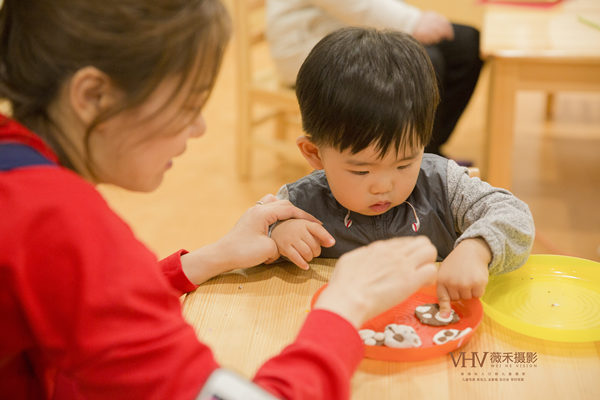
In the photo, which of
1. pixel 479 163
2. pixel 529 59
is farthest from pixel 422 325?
pixel 479 163

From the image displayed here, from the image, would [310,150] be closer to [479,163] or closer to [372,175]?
[372,175]

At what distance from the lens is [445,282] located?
Answer: 3.01 feet

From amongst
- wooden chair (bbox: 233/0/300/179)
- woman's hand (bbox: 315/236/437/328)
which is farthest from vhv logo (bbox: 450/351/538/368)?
wooden chair (bbox: 233/0/300/179)

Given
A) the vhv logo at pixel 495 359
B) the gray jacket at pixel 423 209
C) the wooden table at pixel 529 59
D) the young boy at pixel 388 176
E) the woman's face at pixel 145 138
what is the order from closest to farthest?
the woman's face at pixel 145 138 < the vhv logo at pixel 495 359 < the young boy at pixel 388 176 < the gray jacket at pixel 423 209 < the wooden table at pixel 529 59

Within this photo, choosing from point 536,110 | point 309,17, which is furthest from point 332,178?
point 536,110

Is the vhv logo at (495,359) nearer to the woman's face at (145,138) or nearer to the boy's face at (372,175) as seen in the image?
the boy's face at (372,175)

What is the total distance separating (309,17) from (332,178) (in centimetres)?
149

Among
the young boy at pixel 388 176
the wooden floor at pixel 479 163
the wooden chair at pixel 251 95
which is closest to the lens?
the young boy at pixel 388 176

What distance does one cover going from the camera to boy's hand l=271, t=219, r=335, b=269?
101 cm

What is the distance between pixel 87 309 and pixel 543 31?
204 cm

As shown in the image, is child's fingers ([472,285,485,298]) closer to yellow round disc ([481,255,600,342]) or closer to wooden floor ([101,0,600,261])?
yellow round disc ([481,255,600,342])

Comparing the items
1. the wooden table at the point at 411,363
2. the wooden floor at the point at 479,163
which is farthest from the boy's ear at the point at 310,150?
the wooden floor at the point at 479,163

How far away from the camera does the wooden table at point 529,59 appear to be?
2047 mm

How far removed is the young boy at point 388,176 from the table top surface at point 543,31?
1.13 metres
